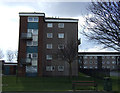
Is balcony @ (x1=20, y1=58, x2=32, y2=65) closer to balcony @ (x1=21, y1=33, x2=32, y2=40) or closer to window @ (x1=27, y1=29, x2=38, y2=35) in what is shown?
balcony @ (x1=21, y1=33, x2=32, y2=40)

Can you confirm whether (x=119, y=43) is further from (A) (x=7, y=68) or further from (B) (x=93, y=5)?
(A) (x=7, y=68)

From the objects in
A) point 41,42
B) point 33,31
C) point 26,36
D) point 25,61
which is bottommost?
point 25,61

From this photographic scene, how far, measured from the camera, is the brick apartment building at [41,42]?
3681 cm

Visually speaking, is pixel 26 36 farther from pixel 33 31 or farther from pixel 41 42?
pixel 41 42

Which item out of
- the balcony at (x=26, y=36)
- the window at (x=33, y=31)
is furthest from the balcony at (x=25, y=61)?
the window at (x=33, y=31)

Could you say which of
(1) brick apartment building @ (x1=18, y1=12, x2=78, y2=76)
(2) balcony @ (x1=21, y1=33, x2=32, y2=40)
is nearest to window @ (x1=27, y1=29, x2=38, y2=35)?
(1) brick apartment building @ (x1=18, y1=12, x2=78, y2=76)

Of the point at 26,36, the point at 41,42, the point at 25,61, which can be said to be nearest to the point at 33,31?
the point at 26,36

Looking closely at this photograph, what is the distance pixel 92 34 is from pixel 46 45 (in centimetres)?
2616

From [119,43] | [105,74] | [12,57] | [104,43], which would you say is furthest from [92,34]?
[12,57]

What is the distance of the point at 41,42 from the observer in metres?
37.7

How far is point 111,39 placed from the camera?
45.4 ft

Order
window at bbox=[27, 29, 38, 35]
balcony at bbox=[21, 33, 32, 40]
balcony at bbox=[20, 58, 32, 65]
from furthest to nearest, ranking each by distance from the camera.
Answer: window at bbox=[27, 29, 38, 35] < balcony at bbox=[21, 33, 32, 40] < balcony at bbox=[20, 58, 32, 65]

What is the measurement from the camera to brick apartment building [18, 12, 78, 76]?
36812 mm

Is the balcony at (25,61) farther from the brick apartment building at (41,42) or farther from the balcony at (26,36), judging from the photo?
the balcony at (26,36)
